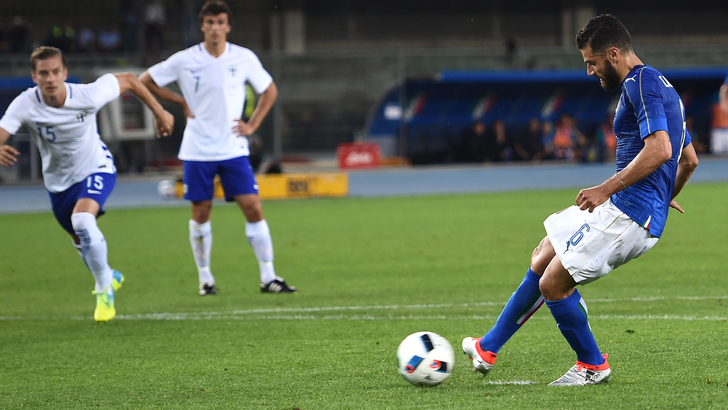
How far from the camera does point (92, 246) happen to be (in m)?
6.66

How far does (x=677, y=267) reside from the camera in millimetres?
8445

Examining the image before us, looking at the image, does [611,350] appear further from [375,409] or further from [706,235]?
[706,235]

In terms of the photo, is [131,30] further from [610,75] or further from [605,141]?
[610,75]

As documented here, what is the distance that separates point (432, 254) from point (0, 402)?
6237 millimetres

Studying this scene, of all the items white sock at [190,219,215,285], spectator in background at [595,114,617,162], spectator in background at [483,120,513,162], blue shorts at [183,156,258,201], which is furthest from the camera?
spectator in background at [595,114,617,162]

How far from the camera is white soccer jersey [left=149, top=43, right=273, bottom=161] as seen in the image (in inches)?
308

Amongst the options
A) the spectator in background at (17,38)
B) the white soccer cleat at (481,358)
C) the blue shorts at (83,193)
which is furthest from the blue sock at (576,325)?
the spectator in background at (17,38)

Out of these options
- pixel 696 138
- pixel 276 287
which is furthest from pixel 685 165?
pixel 696 138

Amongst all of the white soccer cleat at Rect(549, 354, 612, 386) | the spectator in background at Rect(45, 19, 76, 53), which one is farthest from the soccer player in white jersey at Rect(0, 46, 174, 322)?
the spectator in background at Rect(45, 19, 76, 53)

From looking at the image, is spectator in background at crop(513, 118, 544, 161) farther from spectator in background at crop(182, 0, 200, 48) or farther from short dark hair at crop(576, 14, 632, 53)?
short dark hair at crop(576, 14, 632, 53)

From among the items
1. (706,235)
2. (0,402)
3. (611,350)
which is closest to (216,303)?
(0,402)

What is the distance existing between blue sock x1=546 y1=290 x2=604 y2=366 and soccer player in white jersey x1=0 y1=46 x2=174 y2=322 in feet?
12.1

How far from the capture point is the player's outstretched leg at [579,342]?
166 inches

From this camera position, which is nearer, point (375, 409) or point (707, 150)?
point (375, 409)
